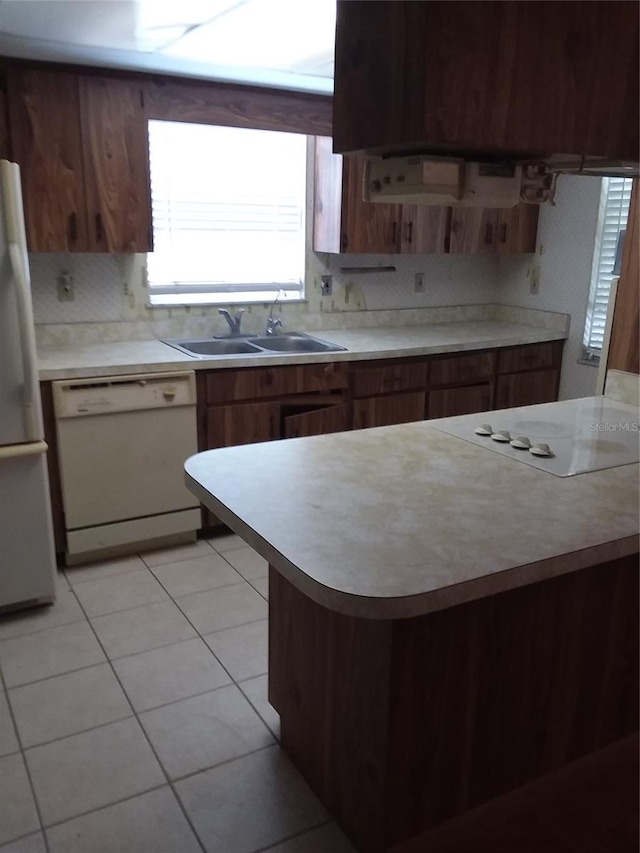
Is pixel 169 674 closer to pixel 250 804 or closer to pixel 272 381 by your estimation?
pixel 250 804

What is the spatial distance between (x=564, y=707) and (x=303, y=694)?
0.71 m

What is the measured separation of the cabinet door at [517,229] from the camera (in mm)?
4547

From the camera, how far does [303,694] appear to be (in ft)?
6.45

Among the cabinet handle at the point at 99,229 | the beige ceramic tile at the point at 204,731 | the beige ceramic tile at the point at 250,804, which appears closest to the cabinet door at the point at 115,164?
the cabinet handle at the point at 99,229

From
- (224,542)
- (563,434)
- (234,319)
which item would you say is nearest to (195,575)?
(224,542)

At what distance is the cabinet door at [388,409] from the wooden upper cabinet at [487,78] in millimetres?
2378

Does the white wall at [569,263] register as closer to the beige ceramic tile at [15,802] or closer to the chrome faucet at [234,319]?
the chrome faucet at [234,319]

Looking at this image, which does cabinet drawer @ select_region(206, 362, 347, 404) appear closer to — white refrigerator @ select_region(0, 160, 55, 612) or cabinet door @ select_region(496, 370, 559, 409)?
white refrigerator @ select_region(0, 160, 55, 612)

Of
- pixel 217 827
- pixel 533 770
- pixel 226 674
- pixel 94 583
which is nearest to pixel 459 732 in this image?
pixel 533 770

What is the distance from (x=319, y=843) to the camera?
181 cm

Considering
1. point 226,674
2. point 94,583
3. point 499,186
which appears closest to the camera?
point 499,186

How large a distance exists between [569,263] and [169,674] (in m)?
3.49

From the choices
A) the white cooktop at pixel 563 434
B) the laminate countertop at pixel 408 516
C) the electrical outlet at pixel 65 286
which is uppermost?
the electrical outlet at pixel 65 286

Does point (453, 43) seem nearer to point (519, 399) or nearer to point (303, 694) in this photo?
point (303, 694)
